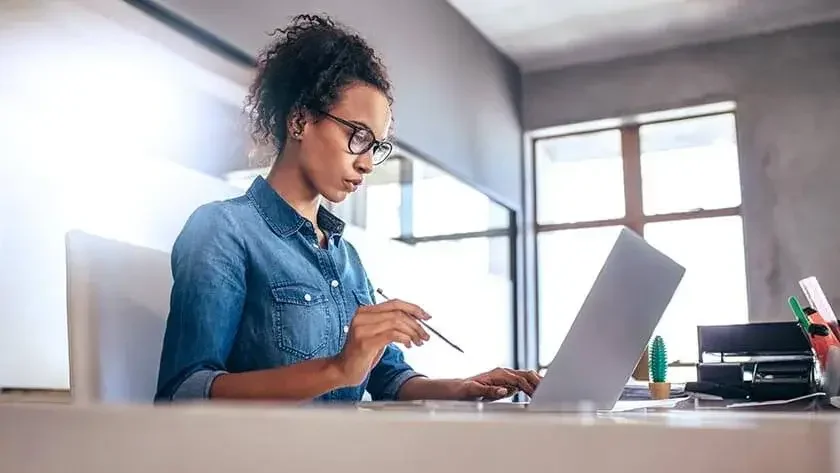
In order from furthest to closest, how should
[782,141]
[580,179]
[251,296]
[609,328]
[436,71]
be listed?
[580,179] → [782,141] → [436,71] → [251,296] → [609,328]

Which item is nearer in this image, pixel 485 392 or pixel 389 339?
pixel 389 339

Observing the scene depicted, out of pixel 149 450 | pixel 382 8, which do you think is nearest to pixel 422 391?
pixel 149 450

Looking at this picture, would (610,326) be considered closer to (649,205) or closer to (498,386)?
(498,386)

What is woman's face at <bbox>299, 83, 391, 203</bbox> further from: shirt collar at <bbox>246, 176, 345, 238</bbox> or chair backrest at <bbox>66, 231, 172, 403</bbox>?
chair backrest at <bbox>66, 231, 172, 403</bbox>

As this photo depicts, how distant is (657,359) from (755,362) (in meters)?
0.17

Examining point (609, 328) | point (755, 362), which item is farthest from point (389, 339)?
point (755, 362)

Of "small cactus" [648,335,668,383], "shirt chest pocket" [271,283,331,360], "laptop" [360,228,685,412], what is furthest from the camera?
"small cactus" [648,335,668,383]

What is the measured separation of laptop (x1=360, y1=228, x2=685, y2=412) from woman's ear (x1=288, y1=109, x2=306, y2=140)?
2.39ft

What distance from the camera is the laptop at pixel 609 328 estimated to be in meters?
0.77

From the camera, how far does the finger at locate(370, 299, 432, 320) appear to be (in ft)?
3.07

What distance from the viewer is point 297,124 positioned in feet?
4.66

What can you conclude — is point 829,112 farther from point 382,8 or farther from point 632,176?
point 382,8

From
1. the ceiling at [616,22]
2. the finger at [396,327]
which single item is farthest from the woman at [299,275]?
the ceiling at [616,22]

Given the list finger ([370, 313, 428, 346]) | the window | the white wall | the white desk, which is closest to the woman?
finger ([370, 313, 428, 346])
